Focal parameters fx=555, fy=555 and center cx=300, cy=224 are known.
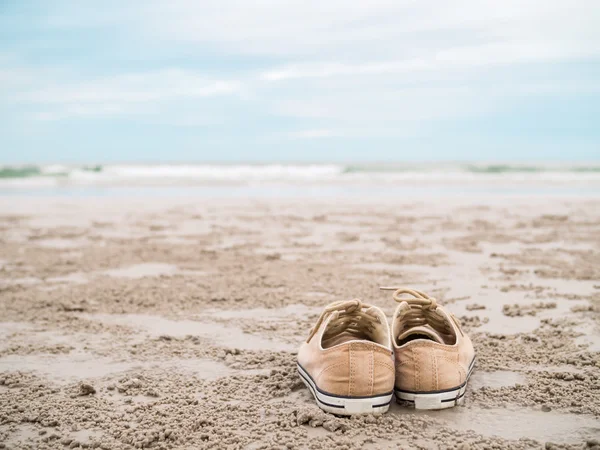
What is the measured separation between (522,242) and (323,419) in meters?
5.67

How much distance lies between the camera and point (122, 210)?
1213 centimetres

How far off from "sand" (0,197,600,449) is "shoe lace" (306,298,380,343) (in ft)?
1.05

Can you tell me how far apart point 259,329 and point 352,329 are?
38.3 inches

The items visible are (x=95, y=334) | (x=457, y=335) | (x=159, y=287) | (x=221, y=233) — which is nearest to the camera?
(x=457, y=335)

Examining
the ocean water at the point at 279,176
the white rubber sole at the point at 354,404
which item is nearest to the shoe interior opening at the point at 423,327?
the white rubber sole at the point at 354,404

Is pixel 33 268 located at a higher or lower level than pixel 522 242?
higher

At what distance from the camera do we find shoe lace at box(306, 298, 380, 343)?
110 inches

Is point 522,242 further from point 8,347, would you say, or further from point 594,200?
point 594,200

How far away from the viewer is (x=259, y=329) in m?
3.78

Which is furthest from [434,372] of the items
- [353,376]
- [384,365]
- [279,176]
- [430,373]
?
[279,176]

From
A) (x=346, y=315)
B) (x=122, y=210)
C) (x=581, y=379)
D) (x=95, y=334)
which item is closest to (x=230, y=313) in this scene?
(x=95, y=334)

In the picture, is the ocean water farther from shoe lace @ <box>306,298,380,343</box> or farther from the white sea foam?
shoe lace @ <box>306,298,380,343</box>

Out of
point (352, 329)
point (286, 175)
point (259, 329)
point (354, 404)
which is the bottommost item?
point (286, 175)

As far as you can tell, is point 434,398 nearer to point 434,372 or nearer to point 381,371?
point 434,372
